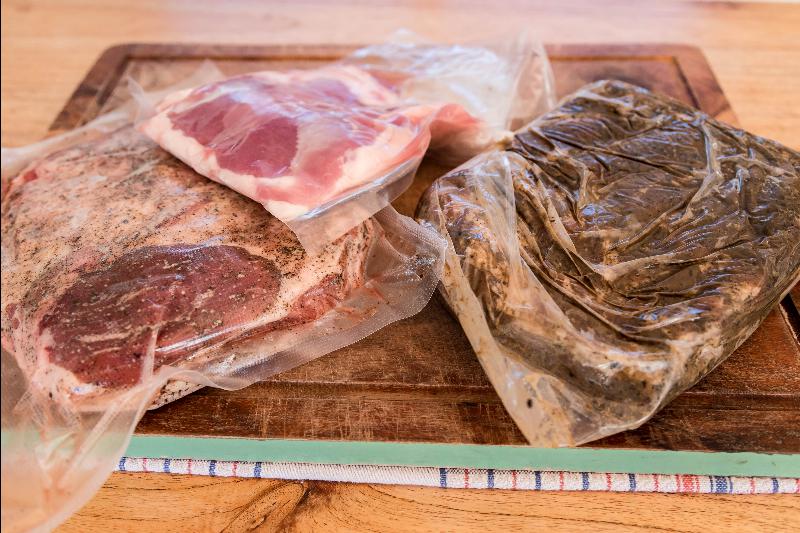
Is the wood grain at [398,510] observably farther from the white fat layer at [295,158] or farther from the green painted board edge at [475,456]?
the white fat layer at [295,158]

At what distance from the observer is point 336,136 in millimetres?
1549

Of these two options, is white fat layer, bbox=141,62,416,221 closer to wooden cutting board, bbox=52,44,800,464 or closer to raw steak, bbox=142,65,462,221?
raw steak, bbox=142,65,462,221

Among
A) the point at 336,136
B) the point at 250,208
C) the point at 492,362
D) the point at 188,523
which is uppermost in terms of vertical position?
the point at 336,136

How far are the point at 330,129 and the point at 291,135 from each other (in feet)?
0.29

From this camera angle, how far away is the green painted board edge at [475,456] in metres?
1.25

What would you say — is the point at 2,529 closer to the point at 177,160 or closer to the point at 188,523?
the point at 188,523

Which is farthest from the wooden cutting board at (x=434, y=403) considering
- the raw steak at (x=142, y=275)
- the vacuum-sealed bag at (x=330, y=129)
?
the vacuum-sealed bag at (x=330, y=129)

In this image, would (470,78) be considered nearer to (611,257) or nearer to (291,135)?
(291,135)

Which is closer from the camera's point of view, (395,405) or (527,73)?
(395,405)

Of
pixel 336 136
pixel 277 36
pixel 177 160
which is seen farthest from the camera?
pixel 277 36

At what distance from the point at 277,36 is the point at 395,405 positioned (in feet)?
6.20

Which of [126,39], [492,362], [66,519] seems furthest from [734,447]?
[126,39]

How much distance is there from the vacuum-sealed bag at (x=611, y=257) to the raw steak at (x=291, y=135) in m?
0.17

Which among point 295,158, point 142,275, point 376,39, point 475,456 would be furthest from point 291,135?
point 376,39
